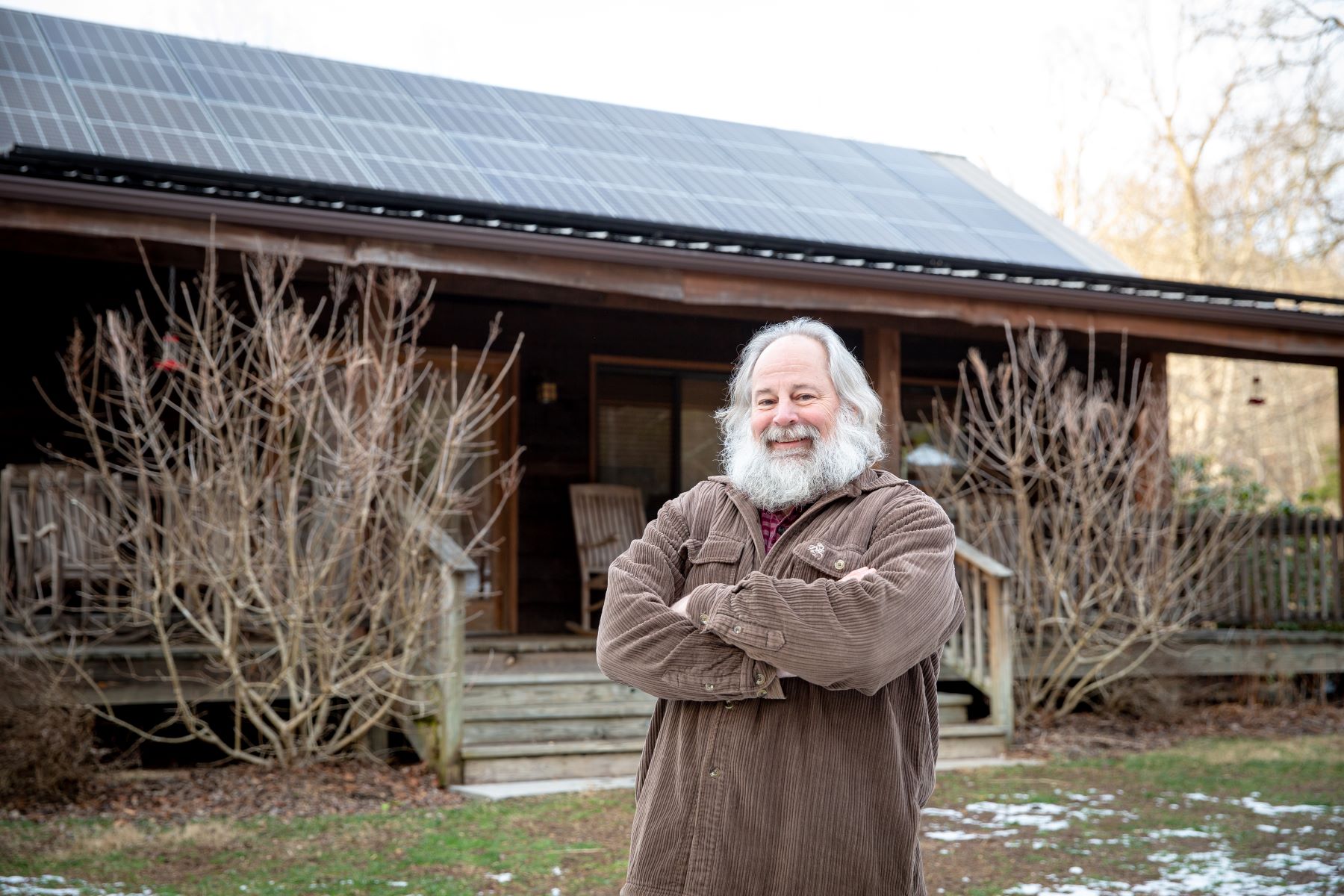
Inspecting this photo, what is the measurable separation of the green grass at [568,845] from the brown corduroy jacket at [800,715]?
105 inches

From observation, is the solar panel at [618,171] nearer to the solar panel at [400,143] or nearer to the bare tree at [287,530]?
the solar panel at [400,143]

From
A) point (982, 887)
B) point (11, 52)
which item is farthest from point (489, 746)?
point (11, 52)

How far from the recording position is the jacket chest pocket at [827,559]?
2424 millimetres

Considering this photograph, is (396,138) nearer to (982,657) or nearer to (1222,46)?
(982,657)

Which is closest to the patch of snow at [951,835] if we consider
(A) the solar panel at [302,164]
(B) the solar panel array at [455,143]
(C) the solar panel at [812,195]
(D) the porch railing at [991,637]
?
(D) the porch railing at [991,637]

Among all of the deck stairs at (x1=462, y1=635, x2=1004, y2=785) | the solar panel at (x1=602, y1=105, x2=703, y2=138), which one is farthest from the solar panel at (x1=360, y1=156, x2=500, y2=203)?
the solar panel at (x1=602, y1=105, x2=703, y2=138)

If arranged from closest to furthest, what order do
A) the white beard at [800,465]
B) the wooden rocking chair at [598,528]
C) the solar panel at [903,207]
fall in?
the white beard at [800,465], the wooden rocking chair at [598,528], the solar panel at [903,207]

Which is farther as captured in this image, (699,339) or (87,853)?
(699,339)

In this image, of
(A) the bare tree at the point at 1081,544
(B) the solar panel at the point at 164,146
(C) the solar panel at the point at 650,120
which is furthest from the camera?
(C) the solar panel at the point at 650,120

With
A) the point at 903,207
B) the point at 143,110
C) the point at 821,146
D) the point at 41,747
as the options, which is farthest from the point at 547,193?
the point at 821,146

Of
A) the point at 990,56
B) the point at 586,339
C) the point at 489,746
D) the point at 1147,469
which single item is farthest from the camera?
the point at 990,56

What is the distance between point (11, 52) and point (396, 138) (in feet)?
10.2

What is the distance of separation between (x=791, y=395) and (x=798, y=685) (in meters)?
0.60

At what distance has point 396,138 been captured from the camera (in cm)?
1024
